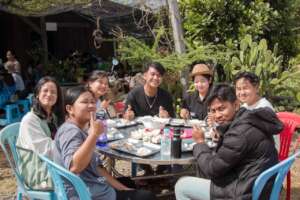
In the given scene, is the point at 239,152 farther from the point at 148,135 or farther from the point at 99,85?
the point at 99,85

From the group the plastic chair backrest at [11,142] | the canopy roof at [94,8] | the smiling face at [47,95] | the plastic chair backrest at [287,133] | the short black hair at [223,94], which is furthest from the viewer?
the canopy roof at [94,8]

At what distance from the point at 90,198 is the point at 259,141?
106 centimetres

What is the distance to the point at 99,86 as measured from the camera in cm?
412

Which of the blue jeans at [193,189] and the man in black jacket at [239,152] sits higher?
the man in black jacket at [239,152]

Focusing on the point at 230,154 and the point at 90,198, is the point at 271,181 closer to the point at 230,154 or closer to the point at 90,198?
the point at 230,154

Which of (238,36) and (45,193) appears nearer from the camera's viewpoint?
(45,193)

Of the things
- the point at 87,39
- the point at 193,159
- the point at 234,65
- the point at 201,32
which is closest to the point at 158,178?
the point at 193,159

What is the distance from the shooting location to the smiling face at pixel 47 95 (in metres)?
3.23

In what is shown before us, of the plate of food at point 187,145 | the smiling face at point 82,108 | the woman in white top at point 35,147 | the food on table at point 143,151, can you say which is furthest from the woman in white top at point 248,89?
the woman in white top at point 35,147

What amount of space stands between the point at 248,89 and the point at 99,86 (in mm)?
1480

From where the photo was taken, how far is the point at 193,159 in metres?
2.73

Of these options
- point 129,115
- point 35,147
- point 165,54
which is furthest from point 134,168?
point 165,54

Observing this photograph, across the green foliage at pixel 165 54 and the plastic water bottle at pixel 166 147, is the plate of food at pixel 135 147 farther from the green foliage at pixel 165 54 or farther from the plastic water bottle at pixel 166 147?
the green foliage at pixel 165 54

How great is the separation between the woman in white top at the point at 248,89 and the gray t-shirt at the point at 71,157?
1.58m
